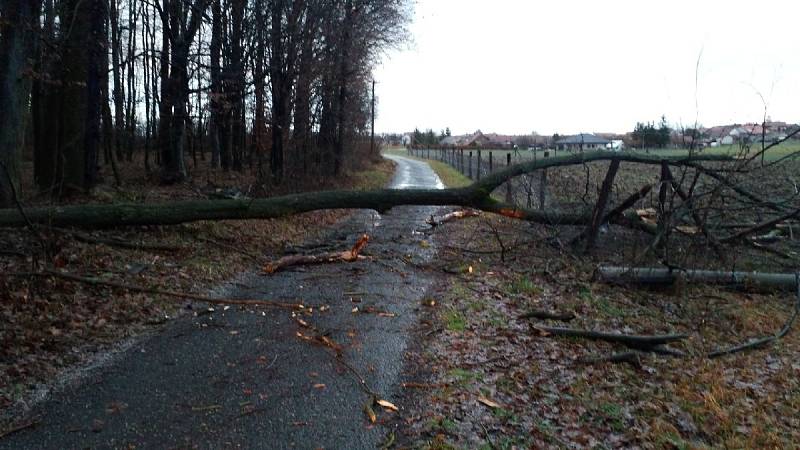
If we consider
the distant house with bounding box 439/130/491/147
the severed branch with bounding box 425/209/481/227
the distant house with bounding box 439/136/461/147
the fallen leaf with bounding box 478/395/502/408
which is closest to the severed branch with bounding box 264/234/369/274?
the severed branch with bounding box 425/209/481/227

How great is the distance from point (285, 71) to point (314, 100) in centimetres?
392

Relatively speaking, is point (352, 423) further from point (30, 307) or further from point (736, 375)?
point (736, 375)

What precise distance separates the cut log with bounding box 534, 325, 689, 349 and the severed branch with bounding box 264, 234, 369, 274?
4177 mm

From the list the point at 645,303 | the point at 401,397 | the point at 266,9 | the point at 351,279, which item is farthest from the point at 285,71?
the point at 401,397

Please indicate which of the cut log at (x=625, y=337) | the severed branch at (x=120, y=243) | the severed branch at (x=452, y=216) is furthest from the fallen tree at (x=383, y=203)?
the cut log at (x=625, y=337)

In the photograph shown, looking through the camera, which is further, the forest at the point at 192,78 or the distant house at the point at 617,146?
the distant house at the point at 617,146

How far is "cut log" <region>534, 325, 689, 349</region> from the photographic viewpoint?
6.95m

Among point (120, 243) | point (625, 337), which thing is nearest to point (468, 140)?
point (120, 243)

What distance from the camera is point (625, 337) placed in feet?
22.8

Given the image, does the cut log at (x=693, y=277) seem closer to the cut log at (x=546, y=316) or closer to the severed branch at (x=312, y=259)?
the cut log at (x=546, y=316)

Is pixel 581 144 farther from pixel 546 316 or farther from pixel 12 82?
pixel 12 82

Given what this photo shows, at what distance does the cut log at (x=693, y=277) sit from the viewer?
31.1 feet

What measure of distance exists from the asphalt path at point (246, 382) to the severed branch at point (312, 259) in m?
1.11

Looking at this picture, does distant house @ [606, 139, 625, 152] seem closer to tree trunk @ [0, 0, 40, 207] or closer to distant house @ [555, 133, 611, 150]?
distant house @ [555, 133, 611, 150]
